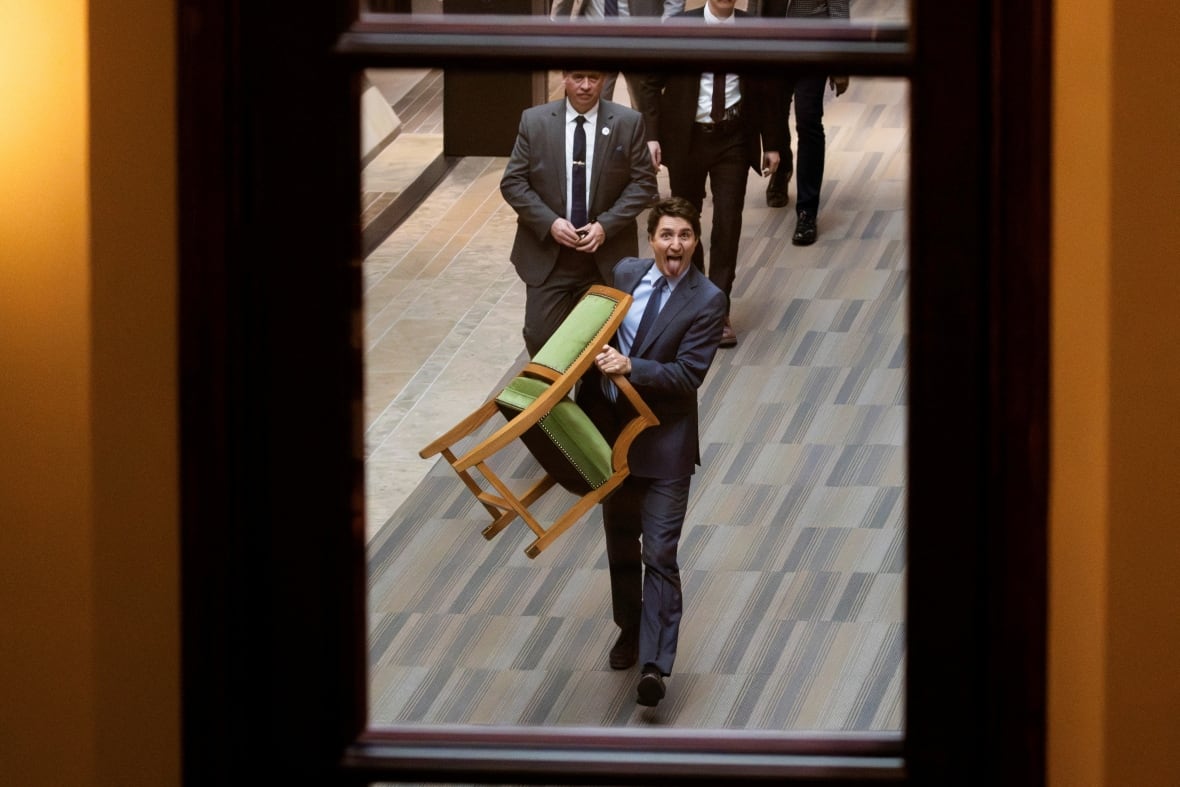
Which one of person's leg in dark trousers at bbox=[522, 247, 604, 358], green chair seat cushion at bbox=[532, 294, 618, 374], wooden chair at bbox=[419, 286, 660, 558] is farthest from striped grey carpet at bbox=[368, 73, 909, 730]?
green chair seat cushion at bbox=[532, 294, 618, 374]

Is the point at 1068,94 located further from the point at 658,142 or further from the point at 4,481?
the point at 658,142

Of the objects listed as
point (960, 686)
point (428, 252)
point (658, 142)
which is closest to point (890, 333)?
point (658, 142)

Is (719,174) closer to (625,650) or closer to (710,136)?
(710,136)

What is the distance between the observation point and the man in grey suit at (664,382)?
16.8 feet

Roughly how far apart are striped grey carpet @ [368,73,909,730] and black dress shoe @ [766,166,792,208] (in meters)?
0.82

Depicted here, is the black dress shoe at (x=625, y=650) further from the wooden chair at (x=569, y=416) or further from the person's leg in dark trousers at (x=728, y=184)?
the person's leg in dark trousers at (x=728, y=184)

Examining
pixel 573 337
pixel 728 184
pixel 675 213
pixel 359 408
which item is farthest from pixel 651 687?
pixel 359 408

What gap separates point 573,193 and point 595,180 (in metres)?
0.09

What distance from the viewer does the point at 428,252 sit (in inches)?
331

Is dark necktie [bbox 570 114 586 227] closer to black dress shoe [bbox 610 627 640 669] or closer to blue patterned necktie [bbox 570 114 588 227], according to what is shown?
blue patterned necktie [bbox 570 114 588 227]

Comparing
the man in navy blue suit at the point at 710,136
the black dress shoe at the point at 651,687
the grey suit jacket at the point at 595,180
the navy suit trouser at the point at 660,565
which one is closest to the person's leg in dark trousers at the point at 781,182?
the man in navy blue suit at the point at 710,136

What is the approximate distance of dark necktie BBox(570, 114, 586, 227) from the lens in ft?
19.1

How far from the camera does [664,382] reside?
5094mm

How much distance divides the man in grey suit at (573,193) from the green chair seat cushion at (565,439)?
2.39 feet
